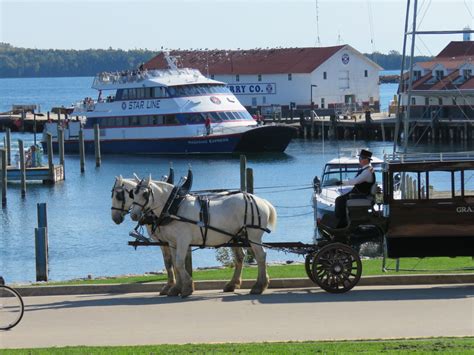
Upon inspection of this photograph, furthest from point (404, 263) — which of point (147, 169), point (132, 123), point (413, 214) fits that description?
point (132, 123)

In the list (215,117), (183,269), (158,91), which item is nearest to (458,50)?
(215,117)

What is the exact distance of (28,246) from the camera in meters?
38.4

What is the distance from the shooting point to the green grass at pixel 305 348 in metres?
13.0

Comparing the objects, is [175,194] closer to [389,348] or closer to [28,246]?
[389,348]

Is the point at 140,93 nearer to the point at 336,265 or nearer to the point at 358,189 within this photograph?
the point at 358,189

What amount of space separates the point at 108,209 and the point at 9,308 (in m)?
35.5

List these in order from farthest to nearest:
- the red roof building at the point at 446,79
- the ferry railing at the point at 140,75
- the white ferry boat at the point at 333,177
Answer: the red roof building at the point at 446,79 < the ferry railing at the point at 140,75 < the white ferry boat at the point at 333,177

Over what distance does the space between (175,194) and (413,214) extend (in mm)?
3649

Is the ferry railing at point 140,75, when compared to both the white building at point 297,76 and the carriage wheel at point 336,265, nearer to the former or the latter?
the white building at point 297,76

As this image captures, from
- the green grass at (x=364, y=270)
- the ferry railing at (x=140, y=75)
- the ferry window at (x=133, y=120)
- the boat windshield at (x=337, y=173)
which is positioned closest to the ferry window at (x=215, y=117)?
the ferry railing at (x=140, y=75)

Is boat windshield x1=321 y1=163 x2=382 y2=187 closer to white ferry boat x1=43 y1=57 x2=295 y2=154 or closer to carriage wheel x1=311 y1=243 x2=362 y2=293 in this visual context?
carriage wheel x1=311 y1=243 x2=362 y2=293

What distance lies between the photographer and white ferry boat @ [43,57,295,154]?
250ft

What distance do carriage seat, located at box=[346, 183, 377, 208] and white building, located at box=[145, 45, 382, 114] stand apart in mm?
85868

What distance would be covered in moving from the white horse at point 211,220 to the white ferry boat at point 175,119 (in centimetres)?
5749
